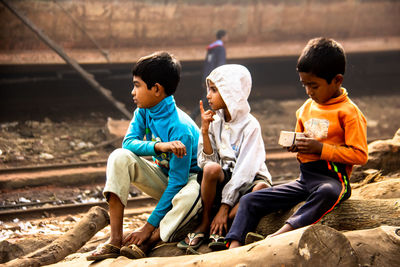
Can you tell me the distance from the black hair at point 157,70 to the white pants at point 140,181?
573 mm

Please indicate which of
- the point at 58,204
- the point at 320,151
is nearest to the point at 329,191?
the point at 320,151

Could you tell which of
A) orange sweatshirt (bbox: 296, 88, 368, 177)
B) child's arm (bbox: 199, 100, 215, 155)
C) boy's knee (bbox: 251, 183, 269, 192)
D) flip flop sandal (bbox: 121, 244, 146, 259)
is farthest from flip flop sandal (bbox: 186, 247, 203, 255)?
orange sweatshirt (bbox: 296, 88, 368, 177)

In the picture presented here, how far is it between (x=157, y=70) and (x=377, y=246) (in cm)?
197

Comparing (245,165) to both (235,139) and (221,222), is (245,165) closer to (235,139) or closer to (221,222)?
(235,139)

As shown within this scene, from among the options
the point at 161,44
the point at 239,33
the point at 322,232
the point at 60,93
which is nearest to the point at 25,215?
the point at 322,232

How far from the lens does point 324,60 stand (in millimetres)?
3152

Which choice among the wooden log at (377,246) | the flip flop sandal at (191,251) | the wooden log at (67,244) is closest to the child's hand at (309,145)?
the wooden log at (377,246)

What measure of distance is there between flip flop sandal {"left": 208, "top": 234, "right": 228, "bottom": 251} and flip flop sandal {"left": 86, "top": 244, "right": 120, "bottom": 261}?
67 centimetres

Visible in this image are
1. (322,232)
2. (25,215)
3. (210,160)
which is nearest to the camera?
(322,232)

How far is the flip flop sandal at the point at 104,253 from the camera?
335cm

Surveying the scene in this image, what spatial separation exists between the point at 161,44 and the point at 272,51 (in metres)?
3.43

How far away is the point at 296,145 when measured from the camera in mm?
3172

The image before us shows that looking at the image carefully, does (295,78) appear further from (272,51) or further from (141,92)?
(141,92)

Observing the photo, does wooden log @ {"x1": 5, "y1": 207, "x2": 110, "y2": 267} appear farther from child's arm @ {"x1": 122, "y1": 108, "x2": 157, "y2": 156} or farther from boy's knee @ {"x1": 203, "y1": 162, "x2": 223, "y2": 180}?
boy's knee @ {"x1": 203, "y1": 162, "x2": 223, "y2": 180}
